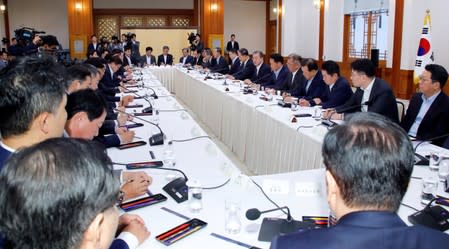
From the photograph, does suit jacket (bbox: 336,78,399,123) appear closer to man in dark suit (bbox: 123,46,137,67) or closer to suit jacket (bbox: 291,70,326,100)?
suit jacket (bbox: 291,70,326,100)

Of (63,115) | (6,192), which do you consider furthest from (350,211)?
(63,115)

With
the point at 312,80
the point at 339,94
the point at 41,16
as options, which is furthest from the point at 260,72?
the point at 41,16

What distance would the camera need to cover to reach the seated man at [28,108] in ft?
5.00

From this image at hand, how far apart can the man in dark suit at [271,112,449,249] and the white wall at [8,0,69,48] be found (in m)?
16.5

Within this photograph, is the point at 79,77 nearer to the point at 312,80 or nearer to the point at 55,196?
the point at 55,196

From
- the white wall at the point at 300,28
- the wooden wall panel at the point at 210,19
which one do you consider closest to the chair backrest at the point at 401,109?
the white wall at the point at 300,28

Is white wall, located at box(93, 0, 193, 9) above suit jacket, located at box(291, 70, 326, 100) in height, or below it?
above

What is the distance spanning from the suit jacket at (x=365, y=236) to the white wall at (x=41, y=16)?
54.4 feet

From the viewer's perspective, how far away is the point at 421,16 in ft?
24.3

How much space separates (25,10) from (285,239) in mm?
16937

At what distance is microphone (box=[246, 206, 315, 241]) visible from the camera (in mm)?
1599

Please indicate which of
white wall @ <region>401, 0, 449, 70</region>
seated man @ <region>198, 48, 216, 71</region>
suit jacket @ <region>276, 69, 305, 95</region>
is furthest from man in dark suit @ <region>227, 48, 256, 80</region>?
white wall @ <region>401, 0, 449, 70</region>

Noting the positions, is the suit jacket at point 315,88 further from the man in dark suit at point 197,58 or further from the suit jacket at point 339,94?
the man in dark suit at point 197,58

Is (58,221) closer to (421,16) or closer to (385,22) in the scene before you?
(421,16)
